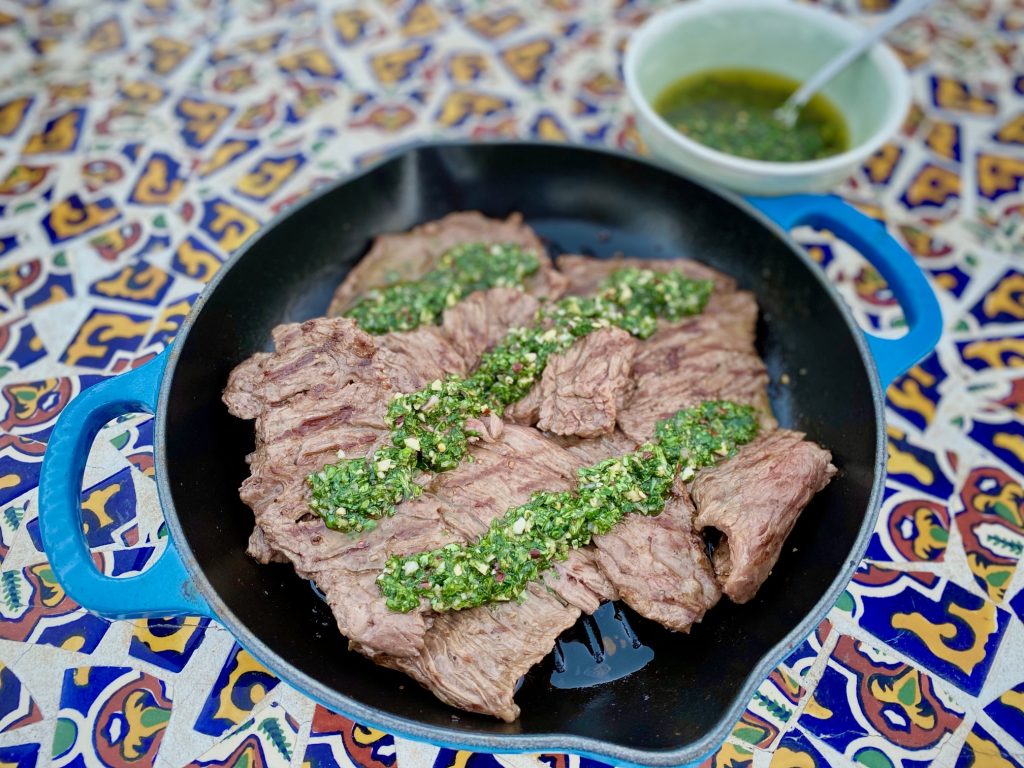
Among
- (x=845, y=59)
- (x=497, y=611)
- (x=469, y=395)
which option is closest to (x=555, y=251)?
(x=469, y=395)

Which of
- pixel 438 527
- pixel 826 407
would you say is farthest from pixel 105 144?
pixel 826 407

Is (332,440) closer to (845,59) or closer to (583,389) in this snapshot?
(583,389)

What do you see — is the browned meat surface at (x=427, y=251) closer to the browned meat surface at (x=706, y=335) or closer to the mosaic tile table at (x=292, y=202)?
the browned meat surface at (x=706, y=335)

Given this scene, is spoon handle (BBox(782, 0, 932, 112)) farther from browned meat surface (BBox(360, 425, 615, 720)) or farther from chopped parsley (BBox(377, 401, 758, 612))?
browned meat surface (BBox(360, 425, 615, 720))

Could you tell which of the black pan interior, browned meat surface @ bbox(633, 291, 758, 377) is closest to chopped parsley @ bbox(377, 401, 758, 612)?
browned meat surface @ bbox(633, 291, 758, 377)

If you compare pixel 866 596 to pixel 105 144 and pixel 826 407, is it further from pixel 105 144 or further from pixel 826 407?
pixel 105 144
